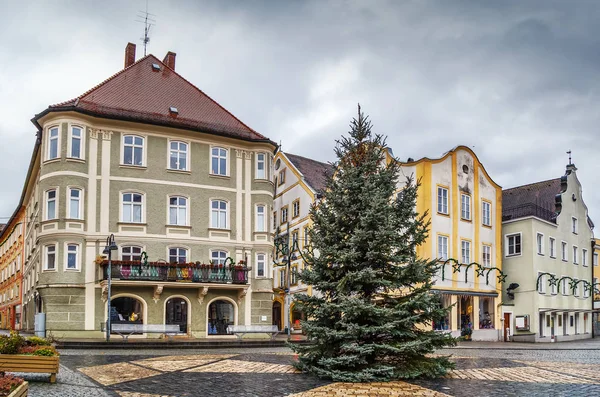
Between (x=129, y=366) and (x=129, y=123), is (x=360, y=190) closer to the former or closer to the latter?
(x=129, y=366)

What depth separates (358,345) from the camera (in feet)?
50.2

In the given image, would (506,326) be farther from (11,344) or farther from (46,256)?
(11,344)

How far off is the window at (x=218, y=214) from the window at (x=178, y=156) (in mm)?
2571

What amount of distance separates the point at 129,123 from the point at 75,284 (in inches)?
342

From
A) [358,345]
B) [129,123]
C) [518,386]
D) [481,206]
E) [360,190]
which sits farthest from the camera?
[481,206]

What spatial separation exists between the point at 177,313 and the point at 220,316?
99.5 inches

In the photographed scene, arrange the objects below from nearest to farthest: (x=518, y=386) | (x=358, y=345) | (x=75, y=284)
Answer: (x=518, y=386), (x=358, y=345), (x=75, y=284)

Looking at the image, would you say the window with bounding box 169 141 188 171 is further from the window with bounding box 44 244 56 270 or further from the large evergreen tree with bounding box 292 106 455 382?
the large evergreen tree with bounding box 292 106 455 382

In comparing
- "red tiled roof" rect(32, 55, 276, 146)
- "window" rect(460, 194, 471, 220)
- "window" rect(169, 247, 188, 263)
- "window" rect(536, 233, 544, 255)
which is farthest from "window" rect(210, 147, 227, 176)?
"window" rect(536, 233, 544, 255)

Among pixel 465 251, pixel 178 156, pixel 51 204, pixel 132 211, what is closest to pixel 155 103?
pixel 178 156

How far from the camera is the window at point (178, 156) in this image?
114 feet

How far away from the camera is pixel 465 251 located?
4059cm

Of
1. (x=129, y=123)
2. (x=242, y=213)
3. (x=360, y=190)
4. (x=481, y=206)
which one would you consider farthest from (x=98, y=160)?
(x=481, y=206)

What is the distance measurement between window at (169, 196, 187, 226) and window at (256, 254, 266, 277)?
4750 millimetres
